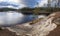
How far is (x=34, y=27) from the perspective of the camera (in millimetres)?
1928

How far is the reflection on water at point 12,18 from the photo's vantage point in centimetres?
195

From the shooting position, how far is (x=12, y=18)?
76.9 inches

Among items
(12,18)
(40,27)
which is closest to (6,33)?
(12,18)

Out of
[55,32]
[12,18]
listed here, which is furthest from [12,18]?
[55,32]

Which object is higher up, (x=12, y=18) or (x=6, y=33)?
(x=12, y=18)

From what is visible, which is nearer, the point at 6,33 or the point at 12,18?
the point at 6,33

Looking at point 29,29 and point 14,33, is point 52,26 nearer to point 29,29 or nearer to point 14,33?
point 29,29

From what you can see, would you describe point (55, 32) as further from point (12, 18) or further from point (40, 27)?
point (12, 18)

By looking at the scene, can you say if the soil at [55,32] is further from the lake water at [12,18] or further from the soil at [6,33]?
the soil at [6,33]

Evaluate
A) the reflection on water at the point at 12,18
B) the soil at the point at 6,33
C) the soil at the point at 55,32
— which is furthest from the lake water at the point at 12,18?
the soil at the point at 55,32

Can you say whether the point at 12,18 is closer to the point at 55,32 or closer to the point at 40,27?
the point at 40,27

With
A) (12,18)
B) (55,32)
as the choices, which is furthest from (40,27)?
(12,18)

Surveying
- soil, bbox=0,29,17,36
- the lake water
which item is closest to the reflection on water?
the lake water

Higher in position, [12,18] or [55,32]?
[12,18]
